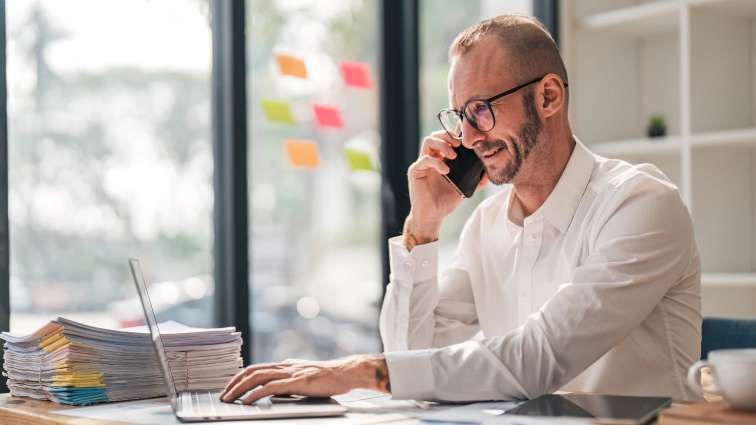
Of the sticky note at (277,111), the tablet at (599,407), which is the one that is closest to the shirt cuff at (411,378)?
the tablet at (599,407)

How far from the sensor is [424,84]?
11.0 feet

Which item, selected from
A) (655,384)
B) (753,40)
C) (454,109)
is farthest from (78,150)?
(753,40)

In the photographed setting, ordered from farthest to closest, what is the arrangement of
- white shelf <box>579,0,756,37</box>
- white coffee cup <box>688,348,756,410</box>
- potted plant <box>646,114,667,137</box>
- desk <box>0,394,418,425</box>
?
potted plant <box>646,114,667,137</box> → white shelf <box>579,0,756,37</box> → desk <box>0,394,418,425</box> → white coffee cup <box>688,348,756,410</box>

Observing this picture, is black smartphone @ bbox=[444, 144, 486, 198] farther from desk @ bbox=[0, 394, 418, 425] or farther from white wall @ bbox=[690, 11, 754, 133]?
white wall @ bbox=[690, 11, 754, 133]

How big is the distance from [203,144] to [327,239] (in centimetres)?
56

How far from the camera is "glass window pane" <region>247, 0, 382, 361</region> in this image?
2924 millimetres

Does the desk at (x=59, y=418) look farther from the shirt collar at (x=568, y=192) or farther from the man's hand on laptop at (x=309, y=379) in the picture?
the shirt collar at (x=568, y=192)

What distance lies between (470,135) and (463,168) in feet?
0.49

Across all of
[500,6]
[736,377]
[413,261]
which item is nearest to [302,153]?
[413,261]

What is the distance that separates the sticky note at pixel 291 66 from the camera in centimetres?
298

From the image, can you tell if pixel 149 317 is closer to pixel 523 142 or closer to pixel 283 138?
pixel 523 142

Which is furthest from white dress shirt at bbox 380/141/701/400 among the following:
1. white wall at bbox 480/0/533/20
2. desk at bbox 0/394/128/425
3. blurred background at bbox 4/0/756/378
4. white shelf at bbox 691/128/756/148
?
white wall at bbox 480/0/533/20

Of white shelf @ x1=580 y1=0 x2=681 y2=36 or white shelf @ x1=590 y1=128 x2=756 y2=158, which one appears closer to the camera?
white shelf @ x1=590 y1=128 x2=756 y2=158

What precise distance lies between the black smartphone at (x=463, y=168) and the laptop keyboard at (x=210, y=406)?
74cm
